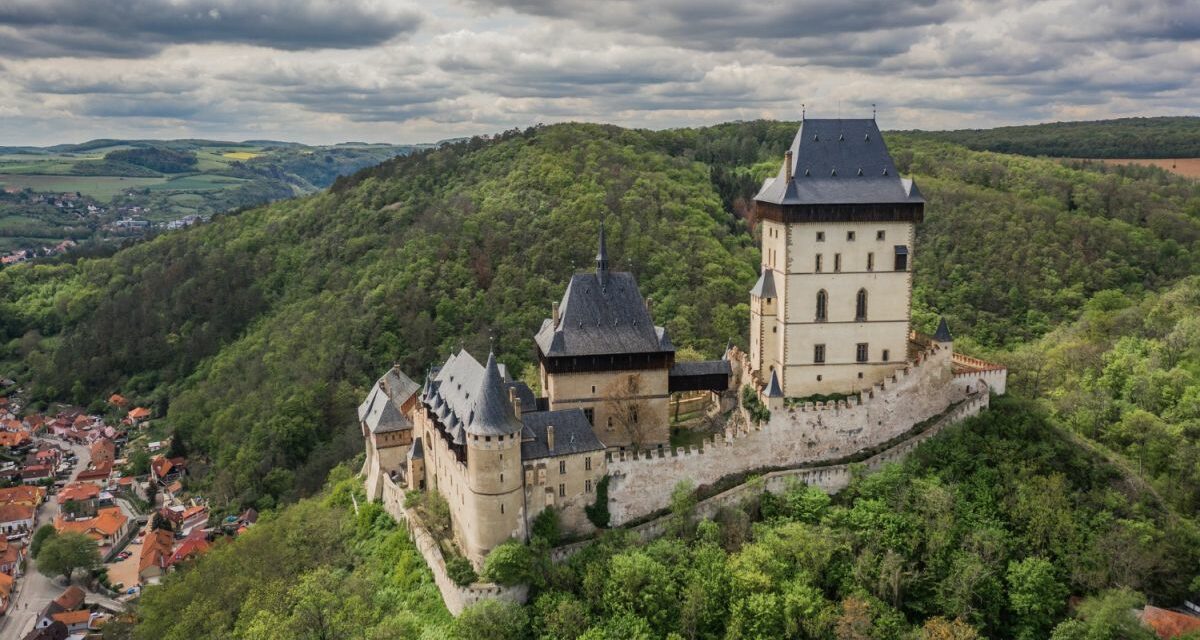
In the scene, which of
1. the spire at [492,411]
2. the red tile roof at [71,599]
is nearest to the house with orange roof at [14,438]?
the red tile roof at [71,599]

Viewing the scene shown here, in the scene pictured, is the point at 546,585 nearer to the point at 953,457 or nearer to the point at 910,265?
the point at 953,457

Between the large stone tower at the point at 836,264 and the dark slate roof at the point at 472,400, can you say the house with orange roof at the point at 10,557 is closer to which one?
the dark slate roof at the point at 472,400

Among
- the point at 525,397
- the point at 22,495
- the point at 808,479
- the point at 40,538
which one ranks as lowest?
the point at 22,495

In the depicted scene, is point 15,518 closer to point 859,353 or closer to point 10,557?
point 10,557

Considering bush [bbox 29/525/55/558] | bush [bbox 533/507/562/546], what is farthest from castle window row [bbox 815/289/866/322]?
bush [bbox 29/525/55/558]

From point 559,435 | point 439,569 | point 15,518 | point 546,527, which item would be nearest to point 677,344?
point 559,435


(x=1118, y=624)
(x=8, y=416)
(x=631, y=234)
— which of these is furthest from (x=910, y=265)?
(x=8, y=416)
